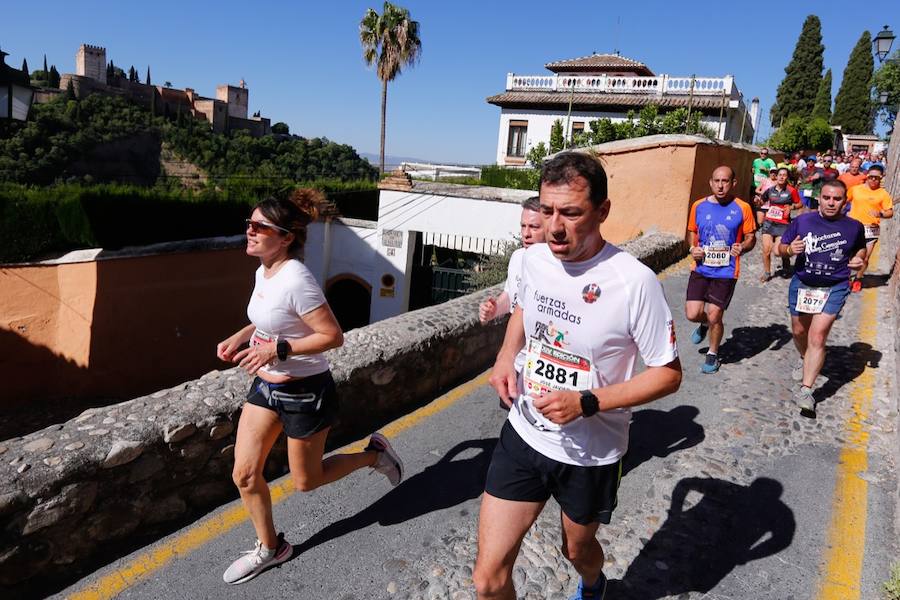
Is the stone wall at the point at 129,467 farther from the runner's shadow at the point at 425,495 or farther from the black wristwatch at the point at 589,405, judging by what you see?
the black wristwatch at the point at 589,405

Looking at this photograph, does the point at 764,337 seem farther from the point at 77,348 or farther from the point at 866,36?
the point at 866,36

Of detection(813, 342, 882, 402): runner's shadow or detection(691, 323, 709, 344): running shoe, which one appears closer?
detection(813, 342, 882, 402): runner's shadow

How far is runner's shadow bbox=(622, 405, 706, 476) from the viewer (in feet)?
14.1

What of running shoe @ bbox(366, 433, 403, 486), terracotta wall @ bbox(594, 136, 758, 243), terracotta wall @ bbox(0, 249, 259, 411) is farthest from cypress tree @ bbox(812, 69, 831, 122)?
running shoe @ bbox(366, 433, 403, 486)

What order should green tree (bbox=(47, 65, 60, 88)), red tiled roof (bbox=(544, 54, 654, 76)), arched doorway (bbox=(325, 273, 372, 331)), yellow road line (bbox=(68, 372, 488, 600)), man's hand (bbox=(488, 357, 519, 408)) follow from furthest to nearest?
green tree (bbox=(47, 65, 60, 88)) → red tiled roof (bbox=(544, 54, 654, 76)) → arched doorway (bbox=(325, 273, 372, 331)) → yellow road line (bbox=(68, 372, 488, 600)) → man's hand (bbox=(488, 357, 519, 408))

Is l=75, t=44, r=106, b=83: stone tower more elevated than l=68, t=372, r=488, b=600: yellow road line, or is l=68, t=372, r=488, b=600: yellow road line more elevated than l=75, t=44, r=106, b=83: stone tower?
l=75, t=44, r=106, b=83: stone tower

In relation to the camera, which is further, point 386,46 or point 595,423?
point 386,46

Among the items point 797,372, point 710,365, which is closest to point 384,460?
point 710,365

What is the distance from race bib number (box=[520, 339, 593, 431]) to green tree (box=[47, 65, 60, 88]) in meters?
73.5

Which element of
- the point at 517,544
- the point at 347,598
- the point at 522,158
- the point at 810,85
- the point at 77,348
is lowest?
the point at 77,348

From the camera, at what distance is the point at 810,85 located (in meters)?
52.5

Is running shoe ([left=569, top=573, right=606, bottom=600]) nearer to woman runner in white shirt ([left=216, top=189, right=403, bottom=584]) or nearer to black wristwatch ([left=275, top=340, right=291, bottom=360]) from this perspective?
woman runner in white shirt ([left=216, top=189, right=403, bottom=584])

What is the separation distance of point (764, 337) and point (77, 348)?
12.1 meters

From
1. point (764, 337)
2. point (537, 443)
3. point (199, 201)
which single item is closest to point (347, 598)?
point (537, 443)
